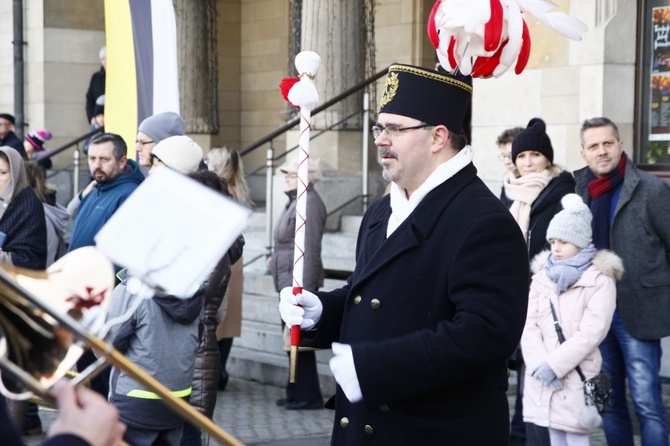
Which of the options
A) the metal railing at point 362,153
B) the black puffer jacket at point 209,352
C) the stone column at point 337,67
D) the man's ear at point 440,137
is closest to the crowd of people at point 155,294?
the black puffer jacket at point 209,352

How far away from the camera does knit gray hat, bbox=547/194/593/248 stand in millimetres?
5879

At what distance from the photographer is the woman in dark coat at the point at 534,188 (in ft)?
21.9

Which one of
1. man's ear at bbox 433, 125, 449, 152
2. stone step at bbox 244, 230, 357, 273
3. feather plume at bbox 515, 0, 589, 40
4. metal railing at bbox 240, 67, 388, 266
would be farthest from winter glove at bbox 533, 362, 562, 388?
metal railing at bbox 240, 67, 388, 266

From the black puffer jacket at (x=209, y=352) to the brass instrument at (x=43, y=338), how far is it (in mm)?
3595

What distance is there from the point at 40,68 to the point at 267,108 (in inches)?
132

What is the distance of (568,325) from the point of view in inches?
229

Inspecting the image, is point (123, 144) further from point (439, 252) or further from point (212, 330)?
point (439, 252)

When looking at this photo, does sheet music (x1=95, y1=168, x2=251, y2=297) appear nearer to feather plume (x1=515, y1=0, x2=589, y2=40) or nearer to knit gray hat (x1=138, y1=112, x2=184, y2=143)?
feather plume (x1=515, y1=0, x2=589, y2=40)

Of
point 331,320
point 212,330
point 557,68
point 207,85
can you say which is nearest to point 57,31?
point 207,85

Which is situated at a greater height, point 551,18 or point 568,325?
point 551,18

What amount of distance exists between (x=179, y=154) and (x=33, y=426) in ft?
8.14

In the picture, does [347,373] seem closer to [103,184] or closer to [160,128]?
[103,184]

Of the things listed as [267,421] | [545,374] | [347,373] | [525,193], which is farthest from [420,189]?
[267,421]

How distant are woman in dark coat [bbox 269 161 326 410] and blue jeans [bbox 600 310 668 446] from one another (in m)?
2.52
